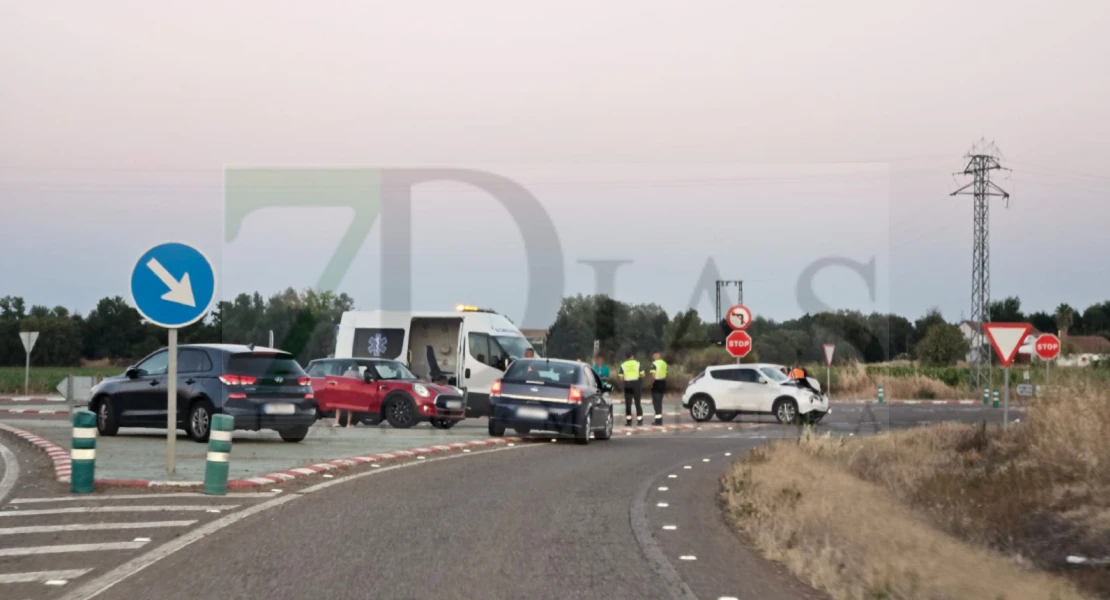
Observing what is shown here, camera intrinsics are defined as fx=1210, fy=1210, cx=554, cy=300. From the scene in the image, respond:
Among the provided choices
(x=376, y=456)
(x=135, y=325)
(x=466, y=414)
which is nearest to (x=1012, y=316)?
(x=135, y=325)

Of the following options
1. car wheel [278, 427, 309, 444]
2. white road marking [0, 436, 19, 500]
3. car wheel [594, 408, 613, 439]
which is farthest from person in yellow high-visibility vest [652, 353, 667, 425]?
white road marking [0, 436, 19, 500]

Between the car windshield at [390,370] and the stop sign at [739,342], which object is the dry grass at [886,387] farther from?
the car windshield at [390,370]

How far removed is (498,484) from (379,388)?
1200cm

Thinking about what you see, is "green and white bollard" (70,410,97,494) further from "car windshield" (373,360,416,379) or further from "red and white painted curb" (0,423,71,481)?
"car windshield" (373,360,416,379)

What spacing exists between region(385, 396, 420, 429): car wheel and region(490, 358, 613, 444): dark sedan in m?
3.04

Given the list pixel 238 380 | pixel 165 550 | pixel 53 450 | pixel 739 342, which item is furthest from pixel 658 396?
pixel 165 550

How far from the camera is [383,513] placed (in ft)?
39.2

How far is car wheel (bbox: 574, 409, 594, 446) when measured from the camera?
23.2m

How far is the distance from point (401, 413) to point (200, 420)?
7.03 m

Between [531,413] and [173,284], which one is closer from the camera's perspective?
[173,284]

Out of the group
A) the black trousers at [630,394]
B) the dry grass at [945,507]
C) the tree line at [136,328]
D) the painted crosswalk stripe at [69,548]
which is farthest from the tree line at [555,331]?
the painted crosswalk stripe at [69,548]

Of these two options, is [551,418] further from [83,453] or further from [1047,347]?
[1047,347]

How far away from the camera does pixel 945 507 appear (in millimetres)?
15102

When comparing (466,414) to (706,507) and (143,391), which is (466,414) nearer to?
(143,391)
